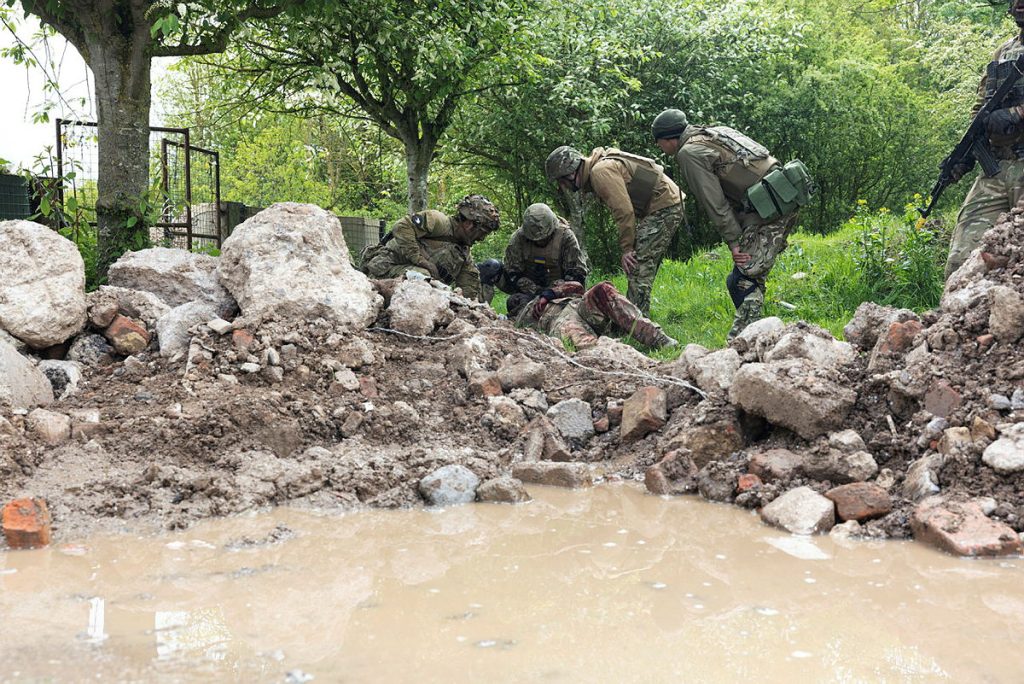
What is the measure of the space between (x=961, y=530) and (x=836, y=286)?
491 centimetres

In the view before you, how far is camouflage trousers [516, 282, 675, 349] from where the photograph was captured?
7.29m

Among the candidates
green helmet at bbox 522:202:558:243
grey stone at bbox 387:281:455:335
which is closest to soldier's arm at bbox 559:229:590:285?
green helmet at bbox 522:202:558:243

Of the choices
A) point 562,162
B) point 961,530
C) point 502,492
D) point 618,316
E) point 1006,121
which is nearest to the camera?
point 961,530

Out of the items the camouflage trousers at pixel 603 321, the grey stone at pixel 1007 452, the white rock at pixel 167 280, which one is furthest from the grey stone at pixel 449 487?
the camouflage trousers at pixel 603 321

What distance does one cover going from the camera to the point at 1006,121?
5.59m

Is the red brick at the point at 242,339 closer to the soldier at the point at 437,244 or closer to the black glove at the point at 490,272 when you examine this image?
the soldier at the point at 437,244

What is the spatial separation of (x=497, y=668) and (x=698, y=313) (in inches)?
252

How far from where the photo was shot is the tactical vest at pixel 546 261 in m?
8.69

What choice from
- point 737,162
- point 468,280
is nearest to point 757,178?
point 737,162

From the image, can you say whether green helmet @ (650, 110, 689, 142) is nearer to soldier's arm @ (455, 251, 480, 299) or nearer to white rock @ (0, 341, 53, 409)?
soldier's arm @ (455, 251, 480, 299)

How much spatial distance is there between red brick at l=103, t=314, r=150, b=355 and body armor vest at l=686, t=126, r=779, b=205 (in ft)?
13.9

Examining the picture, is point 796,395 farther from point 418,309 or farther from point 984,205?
point 418,309

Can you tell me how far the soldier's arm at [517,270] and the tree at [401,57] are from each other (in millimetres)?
2300

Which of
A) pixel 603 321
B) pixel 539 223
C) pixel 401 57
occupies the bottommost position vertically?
pixel 603 321
